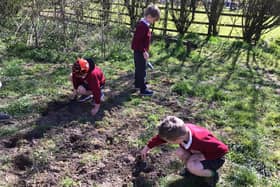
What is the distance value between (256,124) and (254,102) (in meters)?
0.82

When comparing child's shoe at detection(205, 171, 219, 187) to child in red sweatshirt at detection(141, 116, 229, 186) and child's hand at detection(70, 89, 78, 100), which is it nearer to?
child in red sweatshirt at detection(141, 116, 229, 186)

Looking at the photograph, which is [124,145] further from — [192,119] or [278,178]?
[278,178]

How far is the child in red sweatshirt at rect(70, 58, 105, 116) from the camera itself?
443cm

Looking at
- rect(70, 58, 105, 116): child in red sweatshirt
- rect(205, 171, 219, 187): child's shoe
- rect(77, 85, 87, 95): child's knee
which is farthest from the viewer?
rect(77, 85, 87, 95): child's knee

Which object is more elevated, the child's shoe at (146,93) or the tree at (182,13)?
the tree at (182,13)

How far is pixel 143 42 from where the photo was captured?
17.1ft

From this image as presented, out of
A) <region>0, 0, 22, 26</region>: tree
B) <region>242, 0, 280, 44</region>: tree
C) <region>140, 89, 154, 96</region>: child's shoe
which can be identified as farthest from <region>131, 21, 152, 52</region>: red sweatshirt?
<region>242, 0, 280, 44</region>: tree

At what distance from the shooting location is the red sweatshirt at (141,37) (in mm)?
5105

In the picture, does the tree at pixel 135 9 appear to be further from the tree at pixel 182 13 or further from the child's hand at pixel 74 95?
the child's hand at pixel 74 95

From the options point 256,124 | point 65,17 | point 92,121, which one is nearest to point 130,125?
point 92,121

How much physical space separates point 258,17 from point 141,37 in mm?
5725

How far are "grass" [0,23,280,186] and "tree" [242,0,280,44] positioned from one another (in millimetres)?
1591

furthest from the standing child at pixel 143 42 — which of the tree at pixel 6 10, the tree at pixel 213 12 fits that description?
the tree at pixel 213 12

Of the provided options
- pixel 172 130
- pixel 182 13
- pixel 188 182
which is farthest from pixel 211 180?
pixel 182 13
